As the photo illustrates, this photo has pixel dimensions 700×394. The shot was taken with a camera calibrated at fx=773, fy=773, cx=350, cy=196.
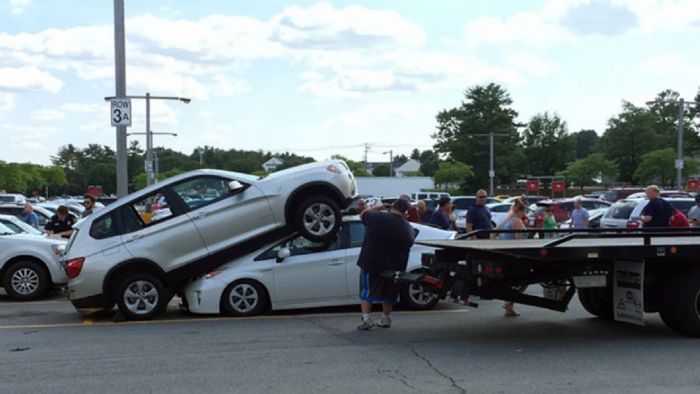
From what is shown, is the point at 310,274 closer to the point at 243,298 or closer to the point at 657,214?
the point at 243,298

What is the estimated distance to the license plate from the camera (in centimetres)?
852

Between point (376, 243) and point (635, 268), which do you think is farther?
point (376, 243)

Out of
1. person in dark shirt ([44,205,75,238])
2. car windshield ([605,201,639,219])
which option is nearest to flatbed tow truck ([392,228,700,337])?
person in dark shirt ([44,205,75,238])

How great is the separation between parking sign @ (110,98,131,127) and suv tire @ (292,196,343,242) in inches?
265

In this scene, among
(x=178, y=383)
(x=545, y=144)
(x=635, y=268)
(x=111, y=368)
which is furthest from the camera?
(x=545, y=144)

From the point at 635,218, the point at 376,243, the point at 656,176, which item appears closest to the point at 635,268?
the point at 376,243

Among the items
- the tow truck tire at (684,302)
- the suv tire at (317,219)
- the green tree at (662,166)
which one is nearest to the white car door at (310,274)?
the suv tire at (317,219)

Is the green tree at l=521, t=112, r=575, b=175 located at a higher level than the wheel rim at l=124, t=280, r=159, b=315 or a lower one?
higher

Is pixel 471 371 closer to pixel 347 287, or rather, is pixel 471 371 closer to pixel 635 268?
pixel 635 268

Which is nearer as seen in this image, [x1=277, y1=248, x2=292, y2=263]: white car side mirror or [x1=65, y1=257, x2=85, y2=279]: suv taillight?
[x1=65, y1=257, x2=85, y2=279]: suv taillight

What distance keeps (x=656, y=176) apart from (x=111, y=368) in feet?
242

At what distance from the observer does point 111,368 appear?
7305 millimetres

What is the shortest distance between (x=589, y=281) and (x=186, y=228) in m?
5.18

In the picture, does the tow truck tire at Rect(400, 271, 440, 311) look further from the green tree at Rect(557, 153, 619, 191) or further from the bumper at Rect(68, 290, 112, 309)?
the green tree at Rect(557, 153, 619, 191)
